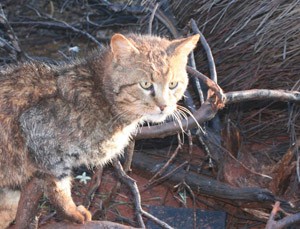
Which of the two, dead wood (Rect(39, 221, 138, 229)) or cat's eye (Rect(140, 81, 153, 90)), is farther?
dead wood (Rect(39, 221, 138, 229))

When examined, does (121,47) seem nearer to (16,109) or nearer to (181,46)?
(181,46)

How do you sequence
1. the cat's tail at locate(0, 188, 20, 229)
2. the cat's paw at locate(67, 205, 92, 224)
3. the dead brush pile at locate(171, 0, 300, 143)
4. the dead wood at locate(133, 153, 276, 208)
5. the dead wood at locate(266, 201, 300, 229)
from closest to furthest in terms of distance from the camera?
the dead wood at locate(266, 201, 300, 229), the cat's paw at locate(67, 205, 92, 224), the cat's tail at locate(0, 188, 20, 229), the dead wood at locate(133, 153, 276, 208), the dead brush pile at locate(171, 0, 300, 143)

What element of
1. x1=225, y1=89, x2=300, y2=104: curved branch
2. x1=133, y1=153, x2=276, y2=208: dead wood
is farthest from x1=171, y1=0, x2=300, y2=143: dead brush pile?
x1=225, y1=89, x2=300, y2=104: curved branch

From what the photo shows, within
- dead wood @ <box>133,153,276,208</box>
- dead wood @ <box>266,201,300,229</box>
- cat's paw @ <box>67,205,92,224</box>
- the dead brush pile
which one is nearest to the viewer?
dead wood @ <box>266,201,300,229</box>

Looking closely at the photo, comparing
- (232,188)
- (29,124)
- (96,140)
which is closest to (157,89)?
(96,140)

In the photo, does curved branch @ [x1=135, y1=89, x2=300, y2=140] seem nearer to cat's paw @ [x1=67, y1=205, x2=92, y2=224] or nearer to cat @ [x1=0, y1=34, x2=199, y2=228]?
cat @ [x1=0, y1=34, x2=199, y2=228]

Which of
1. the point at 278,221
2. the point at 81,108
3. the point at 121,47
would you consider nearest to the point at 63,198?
the point at 81,108
